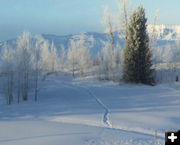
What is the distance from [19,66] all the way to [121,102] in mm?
14667

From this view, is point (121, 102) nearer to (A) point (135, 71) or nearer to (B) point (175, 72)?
(A) point (135, 71)

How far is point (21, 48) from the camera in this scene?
28500mm

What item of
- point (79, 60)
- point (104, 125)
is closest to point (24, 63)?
point (104, 125)

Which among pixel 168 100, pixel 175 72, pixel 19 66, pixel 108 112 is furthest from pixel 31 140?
pixel 175 72

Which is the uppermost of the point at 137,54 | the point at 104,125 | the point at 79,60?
the point at 137,54

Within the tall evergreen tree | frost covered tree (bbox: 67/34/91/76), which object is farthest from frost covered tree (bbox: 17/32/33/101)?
frost covered tree (bbox: 67/34/91/76)

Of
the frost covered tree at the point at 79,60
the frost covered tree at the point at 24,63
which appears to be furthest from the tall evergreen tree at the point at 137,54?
the frost covered tree at the point at 79,60

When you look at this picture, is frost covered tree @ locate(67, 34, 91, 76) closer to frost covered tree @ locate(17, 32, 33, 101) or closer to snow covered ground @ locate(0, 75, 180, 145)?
frost covered tree @ locate(17, 32, 33, 101)

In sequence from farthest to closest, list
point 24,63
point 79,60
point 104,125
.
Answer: point 79,60, point 24,63, point 104,125

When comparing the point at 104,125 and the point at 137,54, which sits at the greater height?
the point at 137,54

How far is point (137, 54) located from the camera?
28.5 metres

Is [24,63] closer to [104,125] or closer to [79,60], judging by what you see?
[104,125]

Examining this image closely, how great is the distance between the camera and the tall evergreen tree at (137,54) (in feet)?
93.1

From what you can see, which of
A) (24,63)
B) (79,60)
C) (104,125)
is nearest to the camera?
(104,125)
